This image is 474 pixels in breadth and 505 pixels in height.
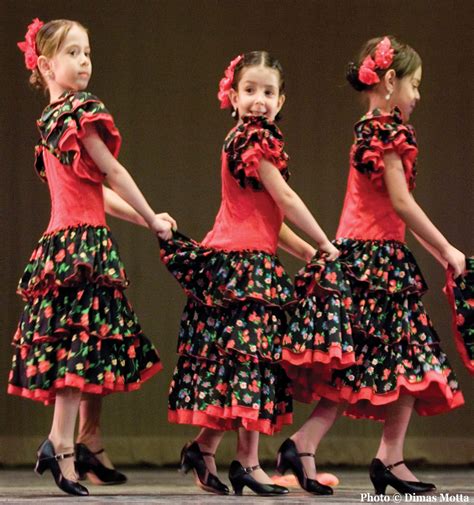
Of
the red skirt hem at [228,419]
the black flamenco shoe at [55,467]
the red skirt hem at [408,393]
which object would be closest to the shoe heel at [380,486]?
the red skirt hem at [408,393]

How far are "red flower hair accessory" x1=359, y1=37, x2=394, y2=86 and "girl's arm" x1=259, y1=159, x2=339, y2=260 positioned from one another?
510mm

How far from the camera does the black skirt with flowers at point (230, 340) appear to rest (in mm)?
3578

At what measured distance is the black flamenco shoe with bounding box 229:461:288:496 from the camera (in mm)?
3604

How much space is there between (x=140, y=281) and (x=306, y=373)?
5.93ft

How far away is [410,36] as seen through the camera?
548cm

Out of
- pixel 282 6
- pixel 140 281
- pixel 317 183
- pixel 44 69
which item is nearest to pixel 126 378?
pixel 44 69

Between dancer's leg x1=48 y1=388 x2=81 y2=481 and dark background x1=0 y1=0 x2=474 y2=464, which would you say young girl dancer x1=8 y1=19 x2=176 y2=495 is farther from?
dark background x1=0 y1=0 x2=474 y2=464

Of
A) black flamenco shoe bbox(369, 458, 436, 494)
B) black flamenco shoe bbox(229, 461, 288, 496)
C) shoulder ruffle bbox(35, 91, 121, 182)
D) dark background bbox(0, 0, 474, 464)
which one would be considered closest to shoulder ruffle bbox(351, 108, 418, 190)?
shoulder ruffle bbox(35, 91, 121, 182)

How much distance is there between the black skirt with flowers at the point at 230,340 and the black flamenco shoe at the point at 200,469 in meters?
0.15

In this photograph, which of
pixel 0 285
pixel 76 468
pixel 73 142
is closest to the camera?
pixel 73 142

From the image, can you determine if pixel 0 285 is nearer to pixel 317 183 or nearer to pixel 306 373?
pixel 317 183

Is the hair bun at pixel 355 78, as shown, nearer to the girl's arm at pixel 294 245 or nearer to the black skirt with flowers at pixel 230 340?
the girl's arm at pixel 294 245

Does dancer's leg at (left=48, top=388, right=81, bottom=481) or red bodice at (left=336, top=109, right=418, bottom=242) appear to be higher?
red bodice at (left=336, top=109, right=418, bottom=242)

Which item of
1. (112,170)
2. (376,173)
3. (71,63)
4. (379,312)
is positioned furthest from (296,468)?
(71,63)
